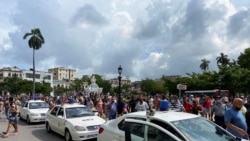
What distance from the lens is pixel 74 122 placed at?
13.0 meters

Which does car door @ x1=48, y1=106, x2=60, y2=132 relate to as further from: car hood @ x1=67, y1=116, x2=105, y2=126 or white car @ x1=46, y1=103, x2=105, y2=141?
car hood @ x1=67, y1=116, x2=105, y2=126

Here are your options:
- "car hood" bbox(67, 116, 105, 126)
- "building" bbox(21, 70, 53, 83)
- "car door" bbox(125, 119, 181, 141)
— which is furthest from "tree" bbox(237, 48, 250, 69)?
"building" bbox(21, 70, 53, 83)

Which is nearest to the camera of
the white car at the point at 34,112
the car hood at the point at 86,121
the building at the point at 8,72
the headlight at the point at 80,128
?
the headlight at the point at 80,128

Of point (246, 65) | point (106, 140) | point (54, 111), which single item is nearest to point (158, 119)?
point (106, 140)

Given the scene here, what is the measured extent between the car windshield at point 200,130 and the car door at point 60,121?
7906mm

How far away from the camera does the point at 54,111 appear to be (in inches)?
604

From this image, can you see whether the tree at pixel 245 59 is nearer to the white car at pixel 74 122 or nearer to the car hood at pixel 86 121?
the white car at pixel 74 122

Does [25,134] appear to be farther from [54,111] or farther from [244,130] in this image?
[244,130]

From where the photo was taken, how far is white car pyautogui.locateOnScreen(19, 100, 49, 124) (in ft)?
64.3

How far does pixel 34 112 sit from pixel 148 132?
47.4 ft

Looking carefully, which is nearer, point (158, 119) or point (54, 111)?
point (158, 119)

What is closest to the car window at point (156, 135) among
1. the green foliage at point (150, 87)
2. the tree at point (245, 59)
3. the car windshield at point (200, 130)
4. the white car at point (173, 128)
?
the white car at point (173, 128)

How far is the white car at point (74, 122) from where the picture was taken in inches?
488

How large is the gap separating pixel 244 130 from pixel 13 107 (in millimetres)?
10589
